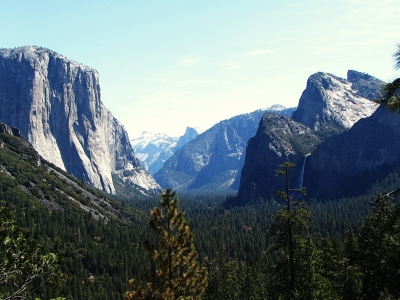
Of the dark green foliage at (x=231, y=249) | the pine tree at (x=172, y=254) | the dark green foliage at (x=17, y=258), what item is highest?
the dark green foliage at (x=17, y=258)

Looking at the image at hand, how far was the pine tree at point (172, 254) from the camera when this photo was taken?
2397 centimetres

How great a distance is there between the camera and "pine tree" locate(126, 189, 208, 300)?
24.0m

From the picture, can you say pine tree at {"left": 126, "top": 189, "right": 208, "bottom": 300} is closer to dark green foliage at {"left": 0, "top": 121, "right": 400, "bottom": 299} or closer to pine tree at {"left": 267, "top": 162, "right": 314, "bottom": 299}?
dark green foliage at {"left": 0, "top": 121, "right": 400, "bottom": 299}

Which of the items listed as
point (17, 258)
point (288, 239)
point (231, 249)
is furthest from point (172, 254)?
point (231, 249)

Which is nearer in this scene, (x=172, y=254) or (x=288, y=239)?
(x=172, y=254)

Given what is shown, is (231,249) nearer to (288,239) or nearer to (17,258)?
(288,239)

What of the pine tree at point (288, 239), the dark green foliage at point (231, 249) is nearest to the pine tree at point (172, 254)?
the dark green foliage at point (231, 249)

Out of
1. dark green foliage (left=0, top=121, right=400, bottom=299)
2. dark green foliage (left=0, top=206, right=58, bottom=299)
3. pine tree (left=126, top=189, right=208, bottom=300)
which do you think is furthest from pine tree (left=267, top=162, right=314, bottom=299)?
dark green foliage (left=0, top=206, right=58, bottom=299)

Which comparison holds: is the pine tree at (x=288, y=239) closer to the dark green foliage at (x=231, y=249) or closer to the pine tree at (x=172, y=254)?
the dark green foliage at (x=231, y=249)

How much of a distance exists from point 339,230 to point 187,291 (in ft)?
432

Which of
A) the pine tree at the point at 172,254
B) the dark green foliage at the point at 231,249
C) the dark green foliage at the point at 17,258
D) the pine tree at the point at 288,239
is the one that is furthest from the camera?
the dark green foliage at the point at 231,249

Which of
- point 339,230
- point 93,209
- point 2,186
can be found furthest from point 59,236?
point 339,230

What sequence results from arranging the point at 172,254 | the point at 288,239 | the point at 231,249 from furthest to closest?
the point at 231,249
the point at 288,239
the point at 172,254

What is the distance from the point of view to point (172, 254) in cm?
A: 2450
